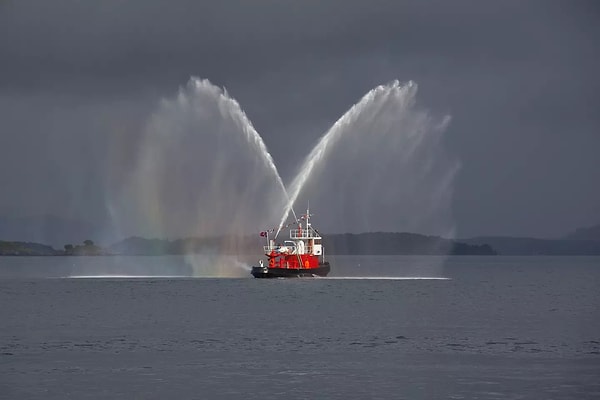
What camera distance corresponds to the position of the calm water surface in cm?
3756

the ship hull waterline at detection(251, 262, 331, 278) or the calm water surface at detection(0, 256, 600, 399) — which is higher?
the ship hull waterline at detection(251, 262, 331, 278)

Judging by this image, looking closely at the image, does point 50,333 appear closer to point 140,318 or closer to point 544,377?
point 140,318

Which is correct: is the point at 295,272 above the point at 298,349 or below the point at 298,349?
A: above

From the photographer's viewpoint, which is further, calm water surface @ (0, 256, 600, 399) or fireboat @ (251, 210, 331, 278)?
fireboat @ (251, 210, 331, 278)

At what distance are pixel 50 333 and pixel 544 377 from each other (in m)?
32.2

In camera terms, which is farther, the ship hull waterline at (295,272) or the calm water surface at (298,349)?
the ship hull waterline at (295,272)

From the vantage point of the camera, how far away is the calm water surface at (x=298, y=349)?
1479 inches

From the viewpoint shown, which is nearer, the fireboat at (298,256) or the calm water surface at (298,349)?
the calm water surface at (298,349)

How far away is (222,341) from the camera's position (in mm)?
54844

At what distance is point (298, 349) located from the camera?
1993 inches

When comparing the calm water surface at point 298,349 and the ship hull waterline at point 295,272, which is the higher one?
the ship hull waterline at point 295,272

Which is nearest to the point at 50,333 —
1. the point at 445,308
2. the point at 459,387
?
the point at 459,387

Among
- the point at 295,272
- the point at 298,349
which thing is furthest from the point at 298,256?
the point at 298,349

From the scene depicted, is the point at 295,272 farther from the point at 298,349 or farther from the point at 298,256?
the point at 298,349
